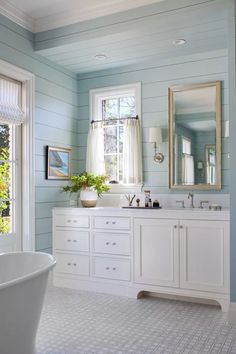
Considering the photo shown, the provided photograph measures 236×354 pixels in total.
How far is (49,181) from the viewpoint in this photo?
441 cm

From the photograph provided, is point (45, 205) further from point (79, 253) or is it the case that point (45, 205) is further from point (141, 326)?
point (141, 326)

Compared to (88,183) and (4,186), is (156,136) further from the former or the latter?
(4,186)

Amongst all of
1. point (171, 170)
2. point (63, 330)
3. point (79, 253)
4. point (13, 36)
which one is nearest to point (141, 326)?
point (63, 330)

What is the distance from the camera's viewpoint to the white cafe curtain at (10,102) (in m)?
3.80

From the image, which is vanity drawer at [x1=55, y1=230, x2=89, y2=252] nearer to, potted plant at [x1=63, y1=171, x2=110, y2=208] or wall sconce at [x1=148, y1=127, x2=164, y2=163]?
potted plant at [x1=63, y1=171, x2=110, y2=208]

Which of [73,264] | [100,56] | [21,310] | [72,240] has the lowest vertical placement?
[73,264]

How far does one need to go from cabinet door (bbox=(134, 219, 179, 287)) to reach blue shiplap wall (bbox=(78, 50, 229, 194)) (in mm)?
726

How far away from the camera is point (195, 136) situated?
4.17 m

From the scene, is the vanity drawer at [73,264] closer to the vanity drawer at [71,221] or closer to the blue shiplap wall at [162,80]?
the vanity drawer at [71,221]

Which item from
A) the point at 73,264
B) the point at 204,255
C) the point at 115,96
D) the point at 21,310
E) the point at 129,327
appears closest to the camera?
the point at 21,310

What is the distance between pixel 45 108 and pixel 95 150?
85 cm

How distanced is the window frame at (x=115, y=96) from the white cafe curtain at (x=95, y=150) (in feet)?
0.56

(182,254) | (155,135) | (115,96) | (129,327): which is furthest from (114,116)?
(129,327)

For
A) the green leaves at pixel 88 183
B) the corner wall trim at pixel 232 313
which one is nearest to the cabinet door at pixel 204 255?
the corner wall trim at pixel 232 313
